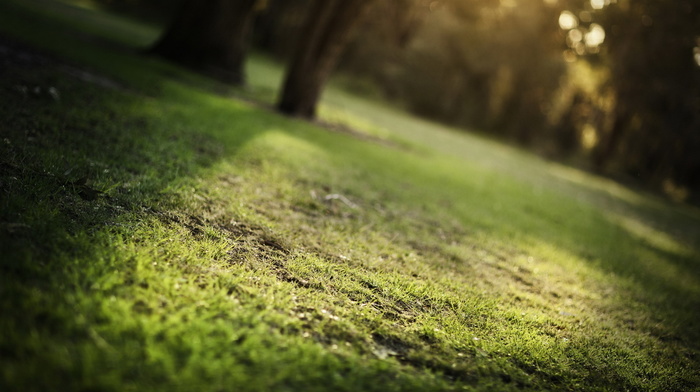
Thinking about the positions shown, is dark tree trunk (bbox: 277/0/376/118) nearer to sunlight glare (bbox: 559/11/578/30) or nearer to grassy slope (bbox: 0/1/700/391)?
grassy slope (bbox: 0/1/700/391)

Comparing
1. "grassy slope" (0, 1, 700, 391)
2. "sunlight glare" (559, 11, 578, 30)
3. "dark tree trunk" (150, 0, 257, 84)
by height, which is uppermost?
"sunlight glare" (559, 11, 578, 30)

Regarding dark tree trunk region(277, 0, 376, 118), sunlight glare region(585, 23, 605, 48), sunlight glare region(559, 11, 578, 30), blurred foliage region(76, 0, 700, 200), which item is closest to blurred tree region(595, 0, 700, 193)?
blurred foliage region(76, 0, 700, 200)

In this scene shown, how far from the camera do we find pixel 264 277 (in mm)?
2793

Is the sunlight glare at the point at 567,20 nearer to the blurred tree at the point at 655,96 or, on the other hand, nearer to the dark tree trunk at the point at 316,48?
the blurred tree at the point at 655,96

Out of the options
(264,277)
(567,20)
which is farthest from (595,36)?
(264,277)

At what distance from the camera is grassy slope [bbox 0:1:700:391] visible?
6.30 ft

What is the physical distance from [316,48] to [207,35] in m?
4.24

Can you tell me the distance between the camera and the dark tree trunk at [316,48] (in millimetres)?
9977

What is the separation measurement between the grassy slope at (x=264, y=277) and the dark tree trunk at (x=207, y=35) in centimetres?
581

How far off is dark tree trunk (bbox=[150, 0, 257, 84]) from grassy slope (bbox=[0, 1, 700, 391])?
19.1ft

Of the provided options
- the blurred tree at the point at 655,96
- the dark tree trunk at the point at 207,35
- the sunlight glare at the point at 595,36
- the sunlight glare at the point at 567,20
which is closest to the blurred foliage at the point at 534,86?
the blurred tree at the point at 655,96

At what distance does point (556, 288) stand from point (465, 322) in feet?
6.67

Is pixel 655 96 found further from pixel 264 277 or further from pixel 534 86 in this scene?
pixel 264 277

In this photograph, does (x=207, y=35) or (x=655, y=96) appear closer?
(x=207, y=35)
